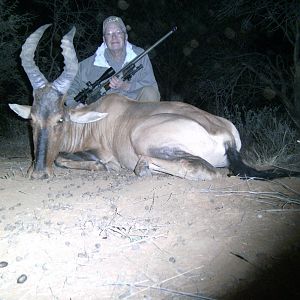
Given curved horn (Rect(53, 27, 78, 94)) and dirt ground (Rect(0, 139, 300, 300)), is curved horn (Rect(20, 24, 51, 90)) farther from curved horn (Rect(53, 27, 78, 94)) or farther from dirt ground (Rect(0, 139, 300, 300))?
dirt ground (Rect(0, 139, 300, 300))

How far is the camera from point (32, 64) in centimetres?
516

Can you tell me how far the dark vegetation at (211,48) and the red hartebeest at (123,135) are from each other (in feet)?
4.63

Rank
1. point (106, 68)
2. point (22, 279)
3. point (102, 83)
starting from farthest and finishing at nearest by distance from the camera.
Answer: point (106, 68)
point (102, 83)
point (22, 279)

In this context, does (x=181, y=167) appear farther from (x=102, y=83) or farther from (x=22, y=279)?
(x=102, y=83)

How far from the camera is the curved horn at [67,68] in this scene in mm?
5123

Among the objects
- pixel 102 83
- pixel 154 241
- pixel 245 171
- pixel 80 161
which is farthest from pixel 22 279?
pixel 102 83

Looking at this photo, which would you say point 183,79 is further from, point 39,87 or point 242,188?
point 242,188

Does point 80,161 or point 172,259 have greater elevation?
point 172,259

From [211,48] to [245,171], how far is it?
890cm

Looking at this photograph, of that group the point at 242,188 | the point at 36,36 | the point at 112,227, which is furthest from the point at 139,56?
the point at 112,227

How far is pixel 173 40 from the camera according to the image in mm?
14695

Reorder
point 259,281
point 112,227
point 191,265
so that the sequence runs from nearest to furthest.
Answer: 1. point 259,281
2. point 191,265
3. point 112,227

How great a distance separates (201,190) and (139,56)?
3.43 meters

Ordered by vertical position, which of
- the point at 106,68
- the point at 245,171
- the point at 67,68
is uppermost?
the point at 67,68
